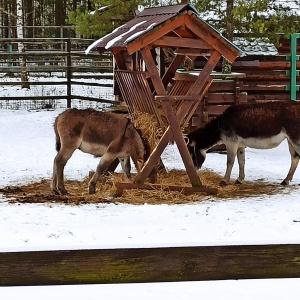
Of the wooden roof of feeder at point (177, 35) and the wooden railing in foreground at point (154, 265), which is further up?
the wooden roof of feeder at point (177, 35)

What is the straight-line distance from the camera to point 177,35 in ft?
32.8

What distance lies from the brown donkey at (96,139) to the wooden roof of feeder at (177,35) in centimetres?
107

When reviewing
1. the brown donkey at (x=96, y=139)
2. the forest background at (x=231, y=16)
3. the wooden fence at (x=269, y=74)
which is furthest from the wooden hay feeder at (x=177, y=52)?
the wooden fence at (x=269, y=74)

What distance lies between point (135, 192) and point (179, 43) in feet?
7.17

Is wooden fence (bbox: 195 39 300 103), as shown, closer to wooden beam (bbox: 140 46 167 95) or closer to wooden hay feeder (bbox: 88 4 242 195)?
wooden hay feeder (bbox: 88 4 242 195)

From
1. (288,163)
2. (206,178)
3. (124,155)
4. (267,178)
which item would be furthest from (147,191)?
(288,163)

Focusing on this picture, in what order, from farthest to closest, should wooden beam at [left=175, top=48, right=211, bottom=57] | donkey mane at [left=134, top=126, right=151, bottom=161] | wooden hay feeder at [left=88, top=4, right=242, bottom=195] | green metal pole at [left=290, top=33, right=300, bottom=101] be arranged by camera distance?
green metal pole at [left=290, top=33, right=300, bottom=101]
wooden beam at [left=175, top=48, right=211, bottom=57]
donkey mane at [left=134, top=126, right=151, bottom=161]
wooden hay feeder at [left=88, top=4, right=242, bottom=195]

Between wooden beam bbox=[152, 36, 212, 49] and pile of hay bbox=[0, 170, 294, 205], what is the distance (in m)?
1.99

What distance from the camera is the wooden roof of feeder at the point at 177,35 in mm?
9141

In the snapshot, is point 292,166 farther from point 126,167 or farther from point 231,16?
point 231,16

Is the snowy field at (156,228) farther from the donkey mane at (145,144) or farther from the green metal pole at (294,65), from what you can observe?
the green metal pole at (294,65)

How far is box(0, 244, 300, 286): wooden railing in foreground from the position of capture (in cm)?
333

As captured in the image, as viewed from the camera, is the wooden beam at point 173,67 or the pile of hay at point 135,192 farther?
the wooden beam at point 173,67

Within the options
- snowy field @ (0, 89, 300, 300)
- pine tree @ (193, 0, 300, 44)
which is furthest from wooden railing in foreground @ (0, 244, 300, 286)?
pine tree @ (193, 0, 300, 44)
